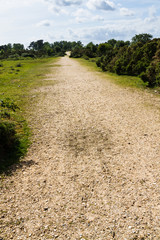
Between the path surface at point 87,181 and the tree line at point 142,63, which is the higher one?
the tree line at point 142,63

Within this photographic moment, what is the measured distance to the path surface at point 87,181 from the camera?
5.55 metres

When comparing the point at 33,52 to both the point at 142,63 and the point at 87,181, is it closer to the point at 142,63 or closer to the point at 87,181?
the point at 142,63

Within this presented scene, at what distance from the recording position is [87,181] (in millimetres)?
7336

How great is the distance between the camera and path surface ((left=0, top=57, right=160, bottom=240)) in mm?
5555

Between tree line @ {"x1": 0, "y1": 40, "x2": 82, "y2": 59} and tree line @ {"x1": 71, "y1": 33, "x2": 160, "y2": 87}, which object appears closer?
tree line @ {"x1": 71, "y1": 33, "x2": 160, "y2": 87}

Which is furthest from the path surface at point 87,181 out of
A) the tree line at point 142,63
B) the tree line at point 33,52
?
the tree line at point 33,52

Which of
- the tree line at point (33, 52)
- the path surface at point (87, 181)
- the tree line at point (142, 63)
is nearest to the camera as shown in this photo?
the path surface at point (87, 181)

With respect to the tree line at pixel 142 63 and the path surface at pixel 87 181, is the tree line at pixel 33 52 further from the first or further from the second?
the path surface at pixel 87 181

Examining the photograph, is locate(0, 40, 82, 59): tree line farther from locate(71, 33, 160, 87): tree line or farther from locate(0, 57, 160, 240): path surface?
locate(0, 57, 160, 240): path surface

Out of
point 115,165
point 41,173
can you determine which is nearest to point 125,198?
point 115,165

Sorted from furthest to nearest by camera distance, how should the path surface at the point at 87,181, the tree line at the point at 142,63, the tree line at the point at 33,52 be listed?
the tree line at the point at 33,52 < the tree line at the point at 142,63 < the path surface at the point at 87,181

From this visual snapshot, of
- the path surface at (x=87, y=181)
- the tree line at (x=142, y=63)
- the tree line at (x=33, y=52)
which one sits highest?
the tree line at (x=33, y=52)

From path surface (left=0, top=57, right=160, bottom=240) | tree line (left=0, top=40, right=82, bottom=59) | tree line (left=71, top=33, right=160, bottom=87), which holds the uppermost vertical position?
tree line (left=0, top=40, right=82, bottom=59)

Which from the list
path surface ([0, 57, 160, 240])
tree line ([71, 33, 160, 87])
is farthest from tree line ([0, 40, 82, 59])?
path surface ([0, 57, 160, 240])
